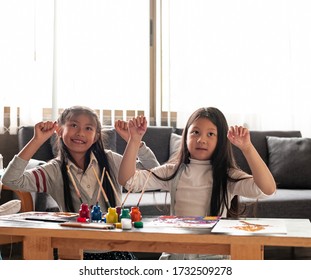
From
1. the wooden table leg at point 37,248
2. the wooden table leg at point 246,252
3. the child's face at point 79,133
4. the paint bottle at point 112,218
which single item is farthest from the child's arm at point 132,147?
the wooden table leg at point 246,252

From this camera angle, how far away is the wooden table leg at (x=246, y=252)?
1.49 metres

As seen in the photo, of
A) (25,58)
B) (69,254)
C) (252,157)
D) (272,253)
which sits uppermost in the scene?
(25,58)

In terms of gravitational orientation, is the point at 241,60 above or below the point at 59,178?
above

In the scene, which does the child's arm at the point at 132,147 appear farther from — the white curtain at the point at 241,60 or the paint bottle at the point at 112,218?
the white curtain at the point at 241,60

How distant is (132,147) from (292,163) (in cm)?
209

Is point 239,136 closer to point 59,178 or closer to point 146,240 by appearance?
point 146,240

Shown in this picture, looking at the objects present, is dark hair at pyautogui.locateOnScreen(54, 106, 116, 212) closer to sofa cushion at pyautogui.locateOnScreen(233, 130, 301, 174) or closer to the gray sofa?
the gray sofa

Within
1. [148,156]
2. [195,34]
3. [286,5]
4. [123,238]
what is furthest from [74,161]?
[286,5]

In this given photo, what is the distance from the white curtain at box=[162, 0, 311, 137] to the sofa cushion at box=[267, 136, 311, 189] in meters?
0.44

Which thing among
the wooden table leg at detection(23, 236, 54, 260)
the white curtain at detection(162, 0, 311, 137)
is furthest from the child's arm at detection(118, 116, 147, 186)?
the white curtain at detection(162, 0, 311, 137)

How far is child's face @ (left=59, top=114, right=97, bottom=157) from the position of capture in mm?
2330

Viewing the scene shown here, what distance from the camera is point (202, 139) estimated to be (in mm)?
2191

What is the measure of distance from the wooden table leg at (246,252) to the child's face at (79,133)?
977 millimetres

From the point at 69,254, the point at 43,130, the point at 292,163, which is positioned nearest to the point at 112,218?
the point at 69,254
